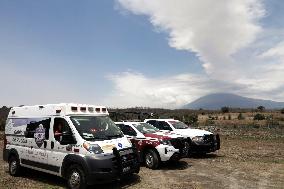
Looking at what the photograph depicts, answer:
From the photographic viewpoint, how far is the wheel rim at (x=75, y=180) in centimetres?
1008

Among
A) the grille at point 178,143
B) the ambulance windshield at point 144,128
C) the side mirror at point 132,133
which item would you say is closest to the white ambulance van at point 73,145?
the side mirror at point 132,133

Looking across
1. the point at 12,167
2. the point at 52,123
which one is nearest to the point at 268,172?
the point at 52,123

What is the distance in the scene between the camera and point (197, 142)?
17.3 meters

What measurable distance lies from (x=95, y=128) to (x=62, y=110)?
1166 mm

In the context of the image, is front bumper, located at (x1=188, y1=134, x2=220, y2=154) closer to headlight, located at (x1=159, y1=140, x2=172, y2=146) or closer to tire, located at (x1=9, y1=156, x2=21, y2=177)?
headlight, located at (x1=159, y1=140, x2=172, y2=146)

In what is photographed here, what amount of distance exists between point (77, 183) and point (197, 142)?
8.46 m

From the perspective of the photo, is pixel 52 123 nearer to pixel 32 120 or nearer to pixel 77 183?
pixel 32 120

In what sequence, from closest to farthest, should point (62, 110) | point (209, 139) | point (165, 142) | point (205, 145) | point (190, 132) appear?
point (62, 110) → point (165, 142) → point (205, 145) → point (209, 139) → point (190, 132)

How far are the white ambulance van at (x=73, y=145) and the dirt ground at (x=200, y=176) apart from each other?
1.95 ft

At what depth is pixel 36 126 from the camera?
468 inches

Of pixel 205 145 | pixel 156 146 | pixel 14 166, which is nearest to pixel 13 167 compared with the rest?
pixel 14 166

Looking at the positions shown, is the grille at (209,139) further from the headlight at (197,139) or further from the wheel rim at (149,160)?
the wheel rim at (149,160)

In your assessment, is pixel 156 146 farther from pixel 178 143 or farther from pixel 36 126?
pixel 36 126

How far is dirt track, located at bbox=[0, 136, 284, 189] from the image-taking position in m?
11.3
